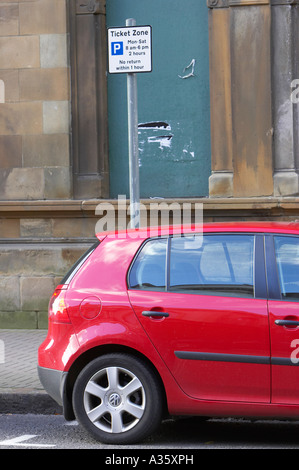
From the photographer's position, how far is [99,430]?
617 centimetres

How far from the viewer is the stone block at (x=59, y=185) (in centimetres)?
1202

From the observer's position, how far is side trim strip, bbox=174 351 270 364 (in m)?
5.87

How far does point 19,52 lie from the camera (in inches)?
475

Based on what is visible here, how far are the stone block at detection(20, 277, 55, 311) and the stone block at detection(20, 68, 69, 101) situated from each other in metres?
2.42

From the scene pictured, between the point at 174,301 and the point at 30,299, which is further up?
the point at 174,301

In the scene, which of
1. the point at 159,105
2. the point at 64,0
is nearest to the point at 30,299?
the point at 159,105

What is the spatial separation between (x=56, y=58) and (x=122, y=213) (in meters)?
2.24

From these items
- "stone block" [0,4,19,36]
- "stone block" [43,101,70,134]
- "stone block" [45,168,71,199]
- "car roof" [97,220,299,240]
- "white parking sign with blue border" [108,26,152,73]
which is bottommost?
"car roof" [97,220,299,240]

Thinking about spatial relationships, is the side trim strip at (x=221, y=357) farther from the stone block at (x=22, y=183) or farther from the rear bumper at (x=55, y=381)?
the stone block at (x=22, y=183)

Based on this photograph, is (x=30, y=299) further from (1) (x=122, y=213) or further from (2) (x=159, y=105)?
(2) (x=159, y=105)

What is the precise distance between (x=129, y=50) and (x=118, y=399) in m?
3.49

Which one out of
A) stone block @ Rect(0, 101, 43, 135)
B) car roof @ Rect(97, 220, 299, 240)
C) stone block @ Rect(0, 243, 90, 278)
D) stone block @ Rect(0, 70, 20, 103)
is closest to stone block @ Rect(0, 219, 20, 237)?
stone block @ Rect(0, 243, 90, 278)

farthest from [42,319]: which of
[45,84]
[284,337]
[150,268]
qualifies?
[284,337]

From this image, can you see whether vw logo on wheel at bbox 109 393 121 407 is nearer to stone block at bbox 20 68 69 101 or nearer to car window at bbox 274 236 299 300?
car window at bbox 274 236 299 300
